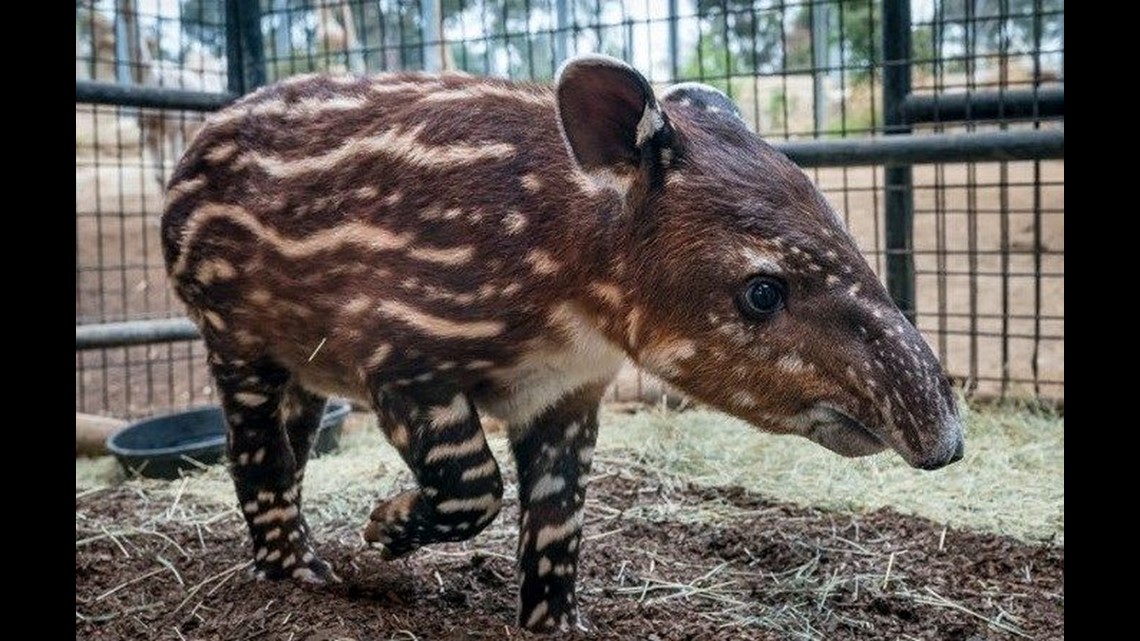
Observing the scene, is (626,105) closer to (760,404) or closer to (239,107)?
(760,404)

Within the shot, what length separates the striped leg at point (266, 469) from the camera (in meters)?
3.51

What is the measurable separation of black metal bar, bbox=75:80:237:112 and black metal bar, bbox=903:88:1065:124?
3.46 m

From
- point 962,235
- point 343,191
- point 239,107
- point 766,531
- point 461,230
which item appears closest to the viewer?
point 461,230

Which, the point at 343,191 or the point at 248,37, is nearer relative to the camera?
the point at 343,191

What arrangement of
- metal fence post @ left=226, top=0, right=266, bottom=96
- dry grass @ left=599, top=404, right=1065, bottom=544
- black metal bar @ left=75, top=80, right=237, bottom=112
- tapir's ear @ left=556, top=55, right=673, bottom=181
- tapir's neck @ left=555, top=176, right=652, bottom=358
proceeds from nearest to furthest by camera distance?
1. tapir's ear @ left=556, top=55, right=673, bottom=181
2. tapir's neck @ left=555, top=176, right=652, bottom=358
3. dry grass @ left=599, top=404, right=1065, bottom=544
4. black metal bar @ left=75, top=80, right=237, bottom=112
5. metal fence post @ left=226, top=0, right=266, bottom=96

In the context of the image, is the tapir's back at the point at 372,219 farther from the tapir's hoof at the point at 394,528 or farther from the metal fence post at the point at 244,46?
the metal fence post at the point at 244,46

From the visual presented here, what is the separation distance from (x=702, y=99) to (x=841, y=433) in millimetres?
1042

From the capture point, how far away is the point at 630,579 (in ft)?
12.2

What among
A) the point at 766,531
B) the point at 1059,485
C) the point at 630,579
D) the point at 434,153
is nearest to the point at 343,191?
the point at 434,153

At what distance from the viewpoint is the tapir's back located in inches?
113

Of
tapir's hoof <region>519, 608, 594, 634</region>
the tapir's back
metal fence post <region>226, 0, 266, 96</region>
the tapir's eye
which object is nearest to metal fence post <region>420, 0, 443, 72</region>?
metal fence post <region>226, 0, 266, 96</region>

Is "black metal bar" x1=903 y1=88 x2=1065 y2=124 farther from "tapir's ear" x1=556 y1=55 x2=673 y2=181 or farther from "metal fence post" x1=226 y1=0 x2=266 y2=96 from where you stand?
"metal fence post" x1=226 y1=0 x2=266 y2=96
